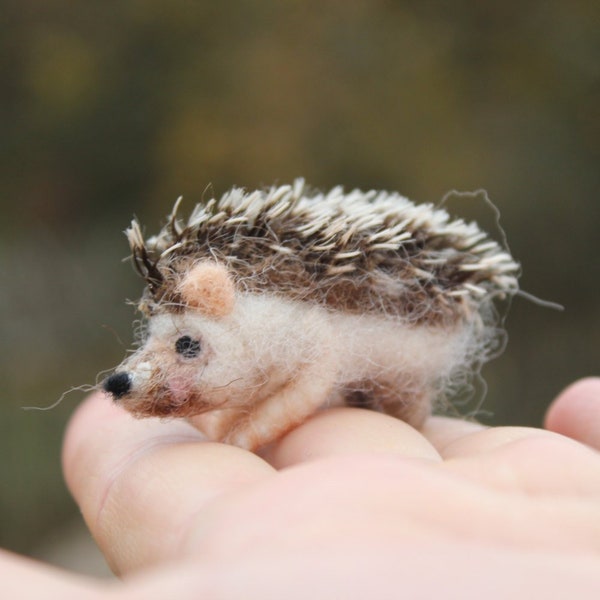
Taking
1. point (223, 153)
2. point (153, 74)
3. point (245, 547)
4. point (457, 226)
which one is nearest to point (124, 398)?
point (245, 547)

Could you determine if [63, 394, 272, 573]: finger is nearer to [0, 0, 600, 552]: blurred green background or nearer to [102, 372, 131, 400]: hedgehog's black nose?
[102, 372, 131, 400]: hedgehog's black nose

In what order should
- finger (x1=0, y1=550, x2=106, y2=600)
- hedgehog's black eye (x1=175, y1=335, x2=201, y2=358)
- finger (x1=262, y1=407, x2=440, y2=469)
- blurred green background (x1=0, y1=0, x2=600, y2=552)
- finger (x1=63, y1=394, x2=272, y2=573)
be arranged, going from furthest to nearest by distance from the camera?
1. blurred green background (x1=0, y1=0, x2=600, y2=552)
2. hedgehog's black eye (x1=175, y1=335, x2=201, y2=358)
3. finger (x1=262, y1=407, x2=440, y2=469)
4. finger (x1=63, y1=394, x2=272, y2=573)
5. finger (x1=0, y1=550, x2=106, y2=600)

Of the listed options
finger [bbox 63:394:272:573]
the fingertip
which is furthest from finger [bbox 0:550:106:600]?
the fingertip

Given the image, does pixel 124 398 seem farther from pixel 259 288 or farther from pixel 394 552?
pixel 394 552

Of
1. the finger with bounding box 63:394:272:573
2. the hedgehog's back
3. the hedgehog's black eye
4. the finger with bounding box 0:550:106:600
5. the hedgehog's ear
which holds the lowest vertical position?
the finger with bounding box 63:394:272:573

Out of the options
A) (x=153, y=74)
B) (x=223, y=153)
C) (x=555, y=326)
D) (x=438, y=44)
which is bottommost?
(x=555, y=326)

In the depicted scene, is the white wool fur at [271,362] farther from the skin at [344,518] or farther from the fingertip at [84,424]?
the fingertip at [84,424]

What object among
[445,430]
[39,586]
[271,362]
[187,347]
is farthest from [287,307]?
[39,586]
